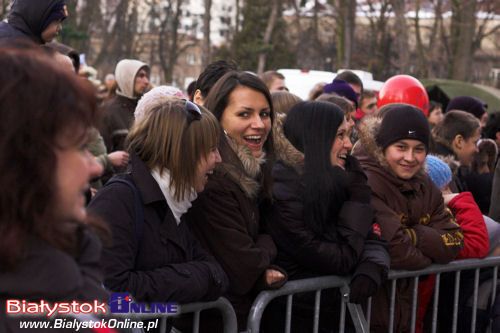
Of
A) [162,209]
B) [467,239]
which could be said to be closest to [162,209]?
[162,209]

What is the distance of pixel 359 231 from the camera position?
3.51 m

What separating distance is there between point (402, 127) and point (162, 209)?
1.98 metres

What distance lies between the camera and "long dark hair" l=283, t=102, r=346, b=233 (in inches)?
136

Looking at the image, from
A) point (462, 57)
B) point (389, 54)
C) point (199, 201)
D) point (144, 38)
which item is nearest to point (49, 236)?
point (199, 201)

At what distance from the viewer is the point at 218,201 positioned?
126 inches

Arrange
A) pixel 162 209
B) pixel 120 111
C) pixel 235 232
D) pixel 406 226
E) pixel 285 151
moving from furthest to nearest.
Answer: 1. pixel 120 111
2. pixel 406 226
3. pixel 285 151
4. pixel 235 232
5. pixel 162 209

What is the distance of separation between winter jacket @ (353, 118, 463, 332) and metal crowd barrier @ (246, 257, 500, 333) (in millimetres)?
55

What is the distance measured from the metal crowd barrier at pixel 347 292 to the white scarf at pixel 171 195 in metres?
0.64

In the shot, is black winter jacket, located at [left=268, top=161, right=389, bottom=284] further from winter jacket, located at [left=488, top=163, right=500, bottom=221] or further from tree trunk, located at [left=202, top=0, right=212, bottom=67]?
tree trunk, located at [left=202, top=0, right=212, bottom=67]

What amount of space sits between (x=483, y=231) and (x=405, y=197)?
0.66 meters

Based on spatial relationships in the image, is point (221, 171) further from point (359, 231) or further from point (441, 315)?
point (441, 315)

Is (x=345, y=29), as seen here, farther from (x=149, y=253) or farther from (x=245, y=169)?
(x=149, y=253)

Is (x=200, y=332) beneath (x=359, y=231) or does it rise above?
beneath

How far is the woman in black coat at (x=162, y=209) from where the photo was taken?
2664mm
